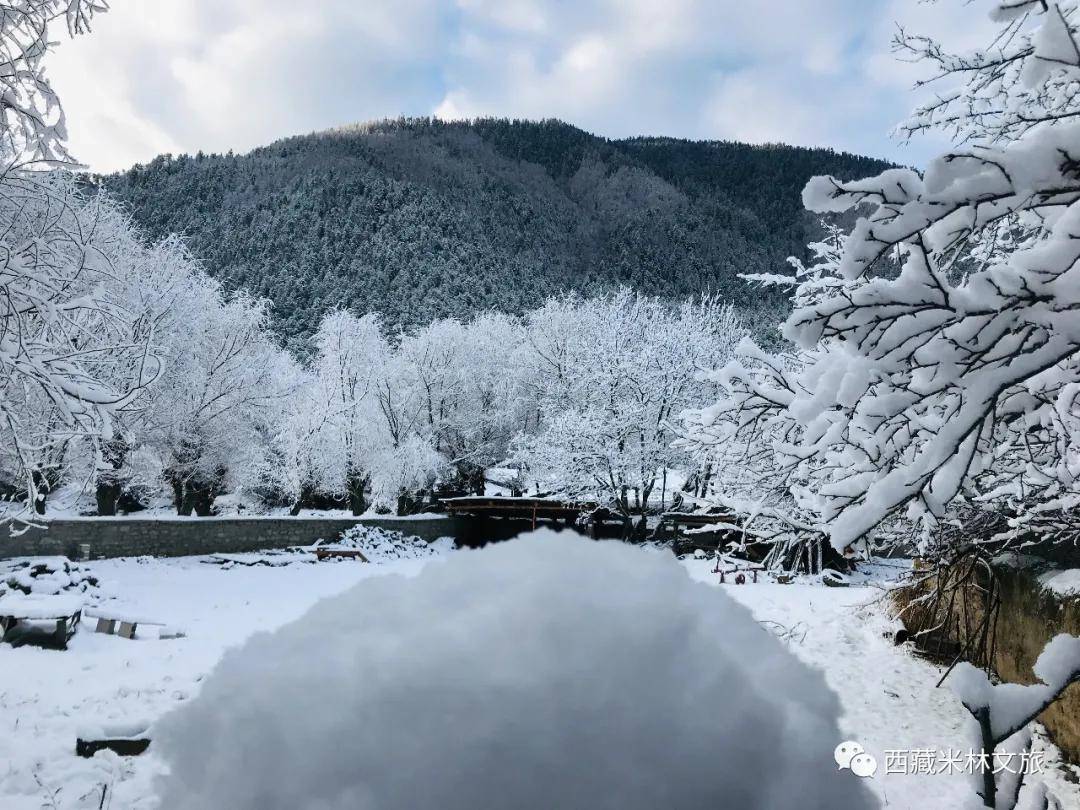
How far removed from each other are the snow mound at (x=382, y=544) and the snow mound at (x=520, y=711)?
69.3ft

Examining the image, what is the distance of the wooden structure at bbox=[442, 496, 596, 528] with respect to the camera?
25234mm

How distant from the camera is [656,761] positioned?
3.02ft

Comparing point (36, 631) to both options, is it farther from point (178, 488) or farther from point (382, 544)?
point (382, 544)

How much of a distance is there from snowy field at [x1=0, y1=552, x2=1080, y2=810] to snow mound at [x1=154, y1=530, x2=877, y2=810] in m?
0.07

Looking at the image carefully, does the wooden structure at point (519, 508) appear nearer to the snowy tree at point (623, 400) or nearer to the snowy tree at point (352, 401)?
the snowy tree at point (623, 400)

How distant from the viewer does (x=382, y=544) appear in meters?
22.7

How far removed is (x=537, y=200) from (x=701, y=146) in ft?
160

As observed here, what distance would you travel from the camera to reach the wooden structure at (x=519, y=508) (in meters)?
25.2

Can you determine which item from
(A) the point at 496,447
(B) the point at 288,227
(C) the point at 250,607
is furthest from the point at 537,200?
(C) the point at 250,607

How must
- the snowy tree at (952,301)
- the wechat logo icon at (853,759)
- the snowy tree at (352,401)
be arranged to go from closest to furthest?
the wechat logo icon at (853,759) < the snowy tree at (952,301) < the snowy tree at (352,401)

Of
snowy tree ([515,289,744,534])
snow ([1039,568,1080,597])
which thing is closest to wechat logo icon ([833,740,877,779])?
snow ([1039,568,1080,597])

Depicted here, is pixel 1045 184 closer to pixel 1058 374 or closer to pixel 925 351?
pixel 925 351

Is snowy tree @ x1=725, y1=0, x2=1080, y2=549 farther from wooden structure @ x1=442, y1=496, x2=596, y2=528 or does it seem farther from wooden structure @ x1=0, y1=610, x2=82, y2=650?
wooden structure @ x1=442, y1=496, x2=596, y2=528

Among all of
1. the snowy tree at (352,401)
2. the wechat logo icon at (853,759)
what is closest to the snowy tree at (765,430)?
the wechat logo icon at (853,759)
